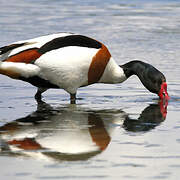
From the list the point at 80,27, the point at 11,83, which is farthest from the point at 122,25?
the point at 11,83

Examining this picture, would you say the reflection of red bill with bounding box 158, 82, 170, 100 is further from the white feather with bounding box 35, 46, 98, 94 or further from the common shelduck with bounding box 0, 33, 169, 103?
the white feather with bounding box 35, 46, 98, 94

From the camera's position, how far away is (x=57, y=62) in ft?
28.0

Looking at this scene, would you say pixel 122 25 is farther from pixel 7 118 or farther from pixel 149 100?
pixel 7 118

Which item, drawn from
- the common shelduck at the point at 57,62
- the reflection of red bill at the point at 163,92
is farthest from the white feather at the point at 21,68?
the reflection of red bill at the point at 163,92

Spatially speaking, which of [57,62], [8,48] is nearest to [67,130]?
[57,62]

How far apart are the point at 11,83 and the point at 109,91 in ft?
4.84

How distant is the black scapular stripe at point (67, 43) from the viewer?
857cm

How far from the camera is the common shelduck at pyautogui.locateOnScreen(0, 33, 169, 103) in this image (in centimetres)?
848

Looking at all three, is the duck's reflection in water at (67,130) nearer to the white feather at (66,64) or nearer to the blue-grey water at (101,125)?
the blue-grey water at (101,125)

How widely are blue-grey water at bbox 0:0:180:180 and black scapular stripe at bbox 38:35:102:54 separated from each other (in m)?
0.72

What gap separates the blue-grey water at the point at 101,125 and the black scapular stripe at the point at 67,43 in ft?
2.37

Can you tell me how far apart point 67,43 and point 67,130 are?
1.94 metres

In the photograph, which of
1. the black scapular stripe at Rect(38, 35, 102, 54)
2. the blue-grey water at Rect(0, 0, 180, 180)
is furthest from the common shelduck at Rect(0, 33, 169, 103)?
the blue-grey water at Rect(0, 0, 180, 180)

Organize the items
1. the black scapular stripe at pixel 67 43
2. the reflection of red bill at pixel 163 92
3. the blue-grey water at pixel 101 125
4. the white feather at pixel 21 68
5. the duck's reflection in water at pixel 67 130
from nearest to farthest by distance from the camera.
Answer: the blue-grey water at pixel 101 125
the duck's reflection in water at pixel 67 130
the white feather at pixel 21 68
the black scapular stripe at pixel 67 43
the reflection of red bill at pixel 163 92
